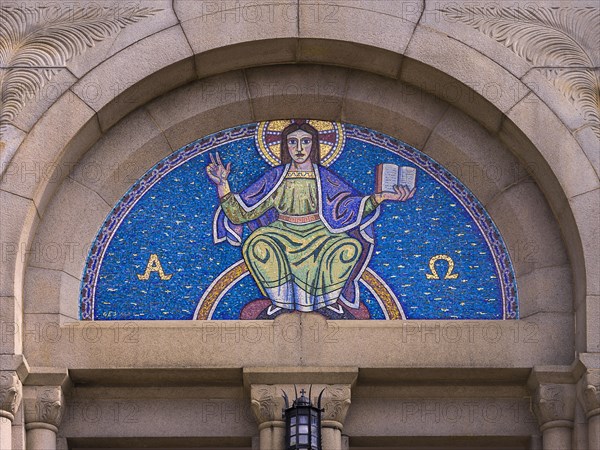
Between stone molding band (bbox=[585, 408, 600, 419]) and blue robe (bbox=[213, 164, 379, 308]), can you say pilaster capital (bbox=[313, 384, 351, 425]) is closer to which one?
blue robe (bbox=[213, 164, 379, 308])

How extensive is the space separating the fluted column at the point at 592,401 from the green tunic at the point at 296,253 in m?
2.33

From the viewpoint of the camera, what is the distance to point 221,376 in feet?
56.2

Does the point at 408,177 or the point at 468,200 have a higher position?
the point at 408,177

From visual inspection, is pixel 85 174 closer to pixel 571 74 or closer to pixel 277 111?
pixel 277 111

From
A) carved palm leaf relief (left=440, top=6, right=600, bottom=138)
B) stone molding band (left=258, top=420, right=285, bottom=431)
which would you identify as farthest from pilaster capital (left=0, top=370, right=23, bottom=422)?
carved palm leaf relief (left=440, top=6, right=600, bottom=138)

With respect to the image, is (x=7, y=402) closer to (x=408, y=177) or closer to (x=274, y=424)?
(x=274, y=424)

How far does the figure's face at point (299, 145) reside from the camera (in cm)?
1798

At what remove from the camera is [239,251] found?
57.9 ft

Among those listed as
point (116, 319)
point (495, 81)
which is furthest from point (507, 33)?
point (116, 319)

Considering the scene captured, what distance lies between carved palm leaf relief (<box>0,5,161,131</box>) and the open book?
2439 millimetres

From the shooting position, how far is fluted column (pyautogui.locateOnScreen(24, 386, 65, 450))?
1684 centimetres

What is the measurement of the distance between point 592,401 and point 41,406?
15.0 ft

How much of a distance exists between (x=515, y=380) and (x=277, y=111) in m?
3.21

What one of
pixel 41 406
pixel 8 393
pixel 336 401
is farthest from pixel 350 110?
pixel 8 393
